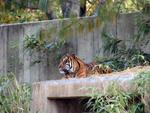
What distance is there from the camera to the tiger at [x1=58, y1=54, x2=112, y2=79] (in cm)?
638

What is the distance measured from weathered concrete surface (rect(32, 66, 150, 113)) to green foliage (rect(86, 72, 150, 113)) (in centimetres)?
34

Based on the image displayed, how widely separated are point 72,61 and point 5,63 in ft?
7.76

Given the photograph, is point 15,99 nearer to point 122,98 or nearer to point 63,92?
point 63,92

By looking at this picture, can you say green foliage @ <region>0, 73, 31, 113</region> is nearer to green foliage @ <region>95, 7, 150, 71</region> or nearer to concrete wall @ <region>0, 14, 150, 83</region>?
green foliage @ <region>95, 7, 150, 71</region>

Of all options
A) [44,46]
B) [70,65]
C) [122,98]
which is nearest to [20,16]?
[44,46]

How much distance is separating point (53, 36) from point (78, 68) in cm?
151

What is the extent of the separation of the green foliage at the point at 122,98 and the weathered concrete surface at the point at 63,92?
1.13ft

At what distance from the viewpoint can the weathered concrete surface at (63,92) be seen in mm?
5048

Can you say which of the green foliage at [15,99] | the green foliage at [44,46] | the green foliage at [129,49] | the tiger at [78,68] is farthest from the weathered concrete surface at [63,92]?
the green foliage at [44,46]

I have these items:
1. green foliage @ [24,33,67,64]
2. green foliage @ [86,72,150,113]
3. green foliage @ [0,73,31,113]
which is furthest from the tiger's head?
green foliage @ [86,72,150,113]

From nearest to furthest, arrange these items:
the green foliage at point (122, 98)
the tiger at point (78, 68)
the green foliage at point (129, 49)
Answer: the green foliage at point (122, 98) < the tiger at point (78, 68) < the green foliage at point (129, 49)

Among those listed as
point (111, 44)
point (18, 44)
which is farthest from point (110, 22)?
point (18, 44)

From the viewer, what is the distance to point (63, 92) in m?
5.33

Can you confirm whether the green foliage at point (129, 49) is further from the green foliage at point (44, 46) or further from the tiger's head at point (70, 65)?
the green foliage at point (44, 46)
